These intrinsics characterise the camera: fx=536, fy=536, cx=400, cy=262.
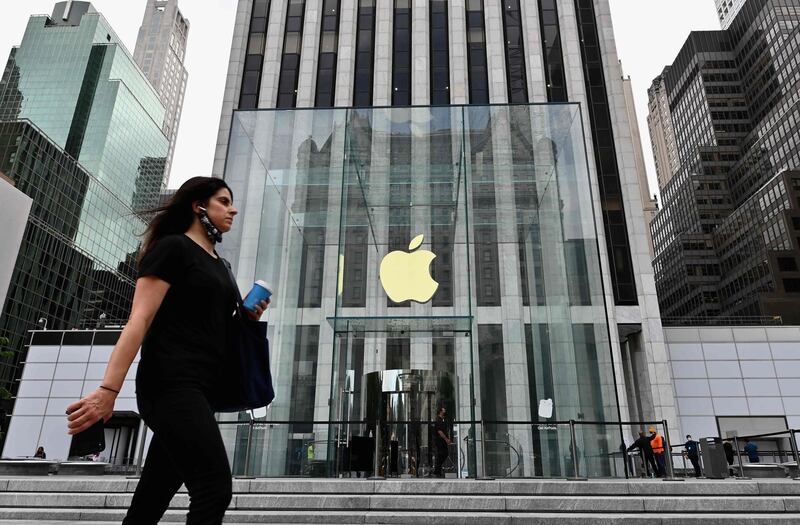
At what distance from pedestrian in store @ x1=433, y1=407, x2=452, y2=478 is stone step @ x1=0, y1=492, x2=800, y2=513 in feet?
8.31

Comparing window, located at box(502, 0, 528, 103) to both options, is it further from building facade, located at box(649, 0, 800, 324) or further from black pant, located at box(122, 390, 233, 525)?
building facade, located at box(649, 0, 800, 324)

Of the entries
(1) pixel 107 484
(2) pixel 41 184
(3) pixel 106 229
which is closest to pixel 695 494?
(1) pixel 107 484

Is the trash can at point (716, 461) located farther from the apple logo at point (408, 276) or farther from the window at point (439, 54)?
the window at point (439, 54)

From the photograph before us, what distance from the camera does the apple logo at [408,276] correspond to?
1028 centimetres

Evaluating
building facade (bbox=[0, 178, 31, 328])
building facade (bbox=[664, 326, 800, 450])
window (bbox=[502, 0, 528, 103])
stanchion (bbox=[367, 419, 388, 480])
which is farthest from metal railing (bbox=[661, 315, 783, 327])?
building facade (bbox=[0, 178, 31, 328])

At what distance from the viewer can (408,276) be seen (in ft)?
34.2

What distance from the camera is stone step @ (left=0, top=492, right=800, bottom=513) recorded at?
587 centimetres

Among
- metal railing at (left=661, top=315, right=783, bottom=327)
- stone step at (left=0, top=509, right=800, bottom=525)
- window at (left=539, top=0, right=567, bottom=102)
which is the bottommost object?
stone step at (left=0, top=509, right=800, bottom=525)

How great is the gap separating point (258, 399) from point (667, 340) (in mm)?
30597

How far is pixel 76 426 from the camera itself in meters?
1.78

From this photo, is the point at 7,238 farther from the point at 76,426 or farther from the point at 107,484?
the point at 76,426

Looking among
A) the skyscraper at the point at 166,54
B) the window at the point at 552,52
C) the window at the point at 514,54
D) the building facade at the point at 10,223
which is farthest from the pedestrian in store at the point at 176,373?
the skyscraper at the point at 166,54

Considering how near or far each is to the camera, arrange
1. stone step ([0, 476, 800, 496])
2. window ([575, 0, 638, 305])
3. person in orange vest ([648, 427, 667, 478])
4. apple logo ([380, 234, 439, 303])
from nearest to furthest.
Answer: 1. stone step ([0, 476, 800, 496])
2. apple logo ([380, 234, 439, 303])
3. person in orange vest ([648, 427, 667, 478])
4. window ([575, 0, 638, 305])

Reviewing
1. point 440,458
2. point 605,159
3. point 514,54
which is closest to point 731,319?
point 605,159
